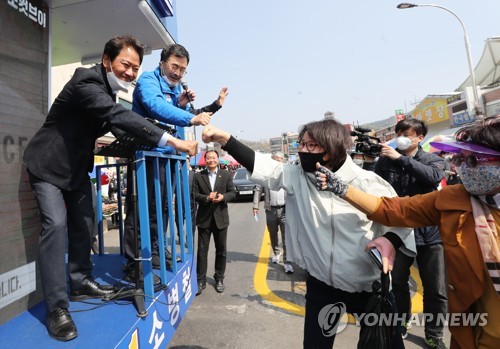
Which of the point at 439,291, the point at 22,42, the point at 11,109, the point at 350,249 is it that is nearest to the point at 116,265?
the point at 11,109

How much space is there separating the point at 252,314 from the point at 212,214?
148cm

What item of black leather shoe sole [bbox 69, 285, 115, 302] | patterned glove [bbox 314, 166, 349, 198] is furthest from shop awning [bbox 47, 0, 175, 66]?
black leather shoe sole [bbox 69, 285, 115, 302]

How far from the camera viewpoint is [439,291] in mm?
2822

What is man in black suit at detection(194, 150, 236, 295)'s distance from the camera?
14.1ft

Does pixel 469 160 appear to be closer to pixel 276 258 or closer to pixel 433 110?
pixel 276 258

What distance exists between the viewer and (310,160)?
1.79 meters

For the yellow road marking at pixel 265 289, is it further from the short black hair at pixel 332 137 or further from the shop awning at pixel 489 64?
the shop awning at pixel 489 64

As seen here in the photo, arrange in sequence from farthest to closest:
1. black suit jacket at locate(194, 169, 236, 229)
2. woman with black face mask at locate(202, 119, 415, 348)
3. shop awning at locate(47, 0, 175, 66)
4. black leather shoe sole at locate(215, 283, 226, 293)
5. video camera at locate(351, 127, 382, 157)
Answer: black suit jacket at locate(194, 169, 236, 229) → black leather shoe sole at locate(215, 283, 226, 293) → video camera at locate(351, 127, 382, 157) → shop awning at locate(47, 0, 175, 66) → woman with black face mask at locate(202, 119, 415, 348)

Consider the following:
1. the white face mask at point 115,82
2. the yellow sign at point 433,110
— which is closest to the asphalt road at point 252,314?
the white face mask at point 115,82

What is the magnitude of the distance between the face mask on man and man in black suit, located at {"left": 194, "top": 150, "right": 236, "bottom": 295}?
3328 mm

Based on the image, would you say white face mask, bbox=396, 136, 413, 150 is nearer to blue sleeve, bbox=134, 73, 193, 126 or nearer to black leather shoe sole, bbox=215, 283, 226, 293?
blue sleeve, bbox=134, 73, 193, 126

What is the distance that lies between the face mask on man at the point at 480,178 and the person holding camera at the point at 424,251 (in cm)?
146

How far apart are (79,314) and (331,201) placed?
5.16 feet

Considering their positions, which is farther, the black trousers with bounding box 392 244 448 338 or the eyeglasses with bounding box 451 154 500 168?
the black trousers with bounding box 392 244 448 338
